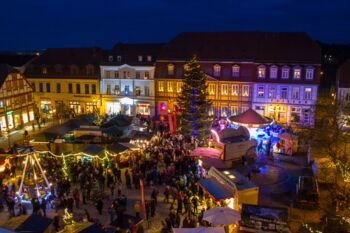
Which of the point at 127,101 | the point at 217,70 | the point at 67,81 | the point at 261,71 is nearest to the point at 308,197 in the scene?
the point at 261,71

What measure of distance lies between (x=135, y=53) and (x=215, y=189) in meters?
28.9

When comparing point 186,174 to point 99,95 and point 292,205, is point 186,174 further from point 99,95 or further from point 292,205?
point 99,95

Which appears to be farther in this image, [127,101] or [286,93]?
[127,101]

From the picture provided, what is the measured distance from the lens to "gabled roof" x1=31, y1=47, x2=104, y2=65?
149ft

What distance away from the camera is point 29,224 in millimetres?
13789

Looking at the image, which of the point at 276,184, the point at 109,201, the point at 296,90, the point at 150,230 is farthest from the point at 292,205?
the point at 296,90

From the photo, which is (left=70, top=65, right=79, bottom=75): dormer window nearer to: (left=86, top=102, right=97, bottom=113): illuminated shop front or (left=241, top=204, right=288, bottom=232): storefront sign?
(left=86, top=102, right=97, bottom=113): illuminated shop front

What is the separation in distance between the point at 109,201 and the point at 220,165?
7.61m

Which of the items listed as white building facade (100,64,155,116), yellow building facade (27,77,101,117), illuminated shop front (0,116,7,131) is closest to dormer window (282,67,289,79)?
white building facade (100,64,155,116)

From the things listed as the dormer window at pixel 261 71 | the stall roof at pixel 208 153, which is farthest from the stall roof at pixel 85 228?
the dormer window at pixel 261 71

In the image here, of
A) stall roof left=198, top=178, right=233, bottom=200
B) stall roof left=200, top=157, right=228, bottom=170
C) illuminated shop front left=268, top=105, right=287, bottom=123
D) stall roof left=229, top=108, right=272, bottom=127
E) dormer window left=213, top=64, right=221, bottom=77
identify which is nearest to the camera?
stall roof left=198, top=178, right=233, bottom=200

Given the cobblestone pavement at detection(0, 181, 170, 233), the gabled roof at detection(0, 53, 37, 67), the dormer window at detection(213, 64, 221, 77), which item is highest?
the gabled roof at detection(0, 53, 37, 67)

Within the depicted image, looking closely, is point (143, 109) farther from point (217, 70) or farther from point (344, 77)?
point (344, 77)

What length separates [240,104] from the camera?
129ft
